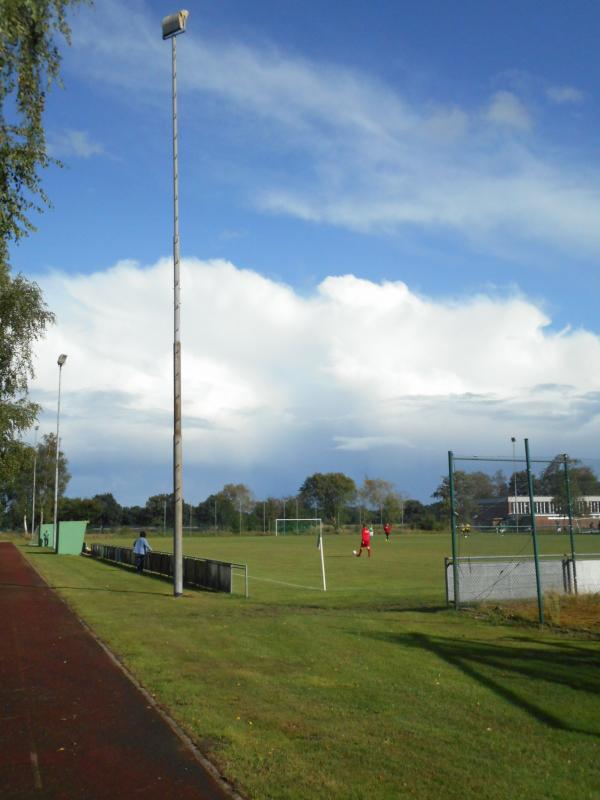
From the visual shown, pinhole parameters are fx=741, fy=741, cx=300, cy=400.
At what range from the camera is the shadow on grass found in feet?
26.5

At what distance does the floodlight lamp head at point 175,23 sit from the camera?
19.7m

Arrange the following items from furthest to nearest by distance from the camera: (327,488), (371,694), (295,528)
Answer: (327,488) → (295,528) → (371,694)

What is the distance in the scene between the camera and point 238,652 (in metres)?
10.9

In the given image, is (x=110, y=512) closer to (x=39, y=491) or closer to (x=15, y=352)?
(x=39, y=491)

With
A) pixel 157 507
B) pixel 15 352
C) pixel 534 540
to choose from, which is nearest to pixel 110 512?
pixel 157 507

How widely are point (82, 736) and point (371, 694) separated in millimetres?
3175

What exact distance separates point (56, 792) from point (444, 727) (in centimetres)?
357

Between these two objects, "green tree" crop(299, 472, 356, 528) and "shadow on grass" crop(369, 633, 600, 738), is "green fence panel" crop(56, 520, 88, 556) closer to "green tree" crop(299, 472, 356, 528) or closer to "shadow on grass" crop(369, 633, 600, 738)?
"shadow on grass" crop(369, 633, 600, 738)

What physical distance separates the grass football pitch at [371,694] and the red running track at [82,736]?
321 millimetres

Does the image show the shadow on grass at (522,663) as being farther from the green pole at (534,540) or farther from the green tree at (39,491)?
the green tree at (39,491)

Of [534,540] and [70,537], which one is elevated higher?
[534,540]

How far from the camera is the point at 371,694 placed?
330 inches

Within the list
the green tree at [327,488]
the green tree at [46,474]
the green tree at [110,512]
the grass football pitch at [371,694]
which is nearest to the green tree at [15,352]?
the grass football pitch at [371,694]

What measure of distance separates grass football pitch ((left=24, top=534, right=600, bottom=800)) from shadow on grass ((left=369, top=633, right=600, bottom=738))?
0.09 feet
